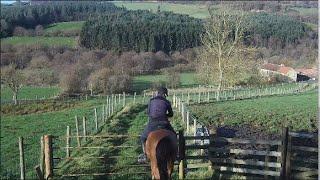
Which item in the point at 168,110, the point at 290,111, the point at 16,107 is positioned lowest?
the point at 16,107

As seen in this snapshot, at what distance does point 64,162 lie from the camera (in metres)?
16.1

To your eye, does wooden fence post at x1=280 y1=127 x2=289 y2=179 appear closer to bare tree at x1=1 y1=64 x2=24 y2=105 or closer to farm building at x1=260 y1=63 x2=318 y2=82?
farm building at x1=260 y1=63 x2=318 y2=82

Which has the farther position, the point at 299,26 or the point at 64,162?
the point at 299,26

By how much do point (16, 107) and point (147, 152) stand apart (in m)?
45.1

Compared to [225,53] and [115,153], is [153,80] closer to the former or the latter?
[225,53]

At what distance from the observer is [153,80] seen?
7156cm

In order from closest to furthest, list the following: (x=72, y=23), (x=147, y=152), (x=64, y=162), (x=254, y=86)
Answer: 1. (x=147, y=152)
2. (x=64, y=162)
3. (x=254, y=86)
4. (x=72, y=23)

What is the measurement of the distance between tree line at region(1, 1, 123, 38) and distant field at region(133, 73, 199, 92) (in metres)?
42.2

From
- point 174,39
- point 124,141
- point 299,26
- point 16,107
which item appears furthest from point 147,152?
point 174,39

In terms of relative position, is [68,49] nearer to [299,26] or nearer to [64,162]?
[299,26]

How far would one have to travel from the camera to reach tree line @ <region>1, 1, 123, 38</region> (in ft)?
361

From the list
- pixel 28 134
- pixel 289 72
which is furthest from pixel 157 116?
pixel 289 72

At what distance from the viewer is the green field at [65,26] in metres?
109

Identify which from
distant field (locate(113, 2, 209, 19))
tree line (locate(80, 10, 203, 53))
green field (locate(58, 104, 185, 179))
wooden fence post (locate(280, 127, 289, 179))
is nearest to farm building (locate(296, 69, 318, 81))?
tree line (locate(80, 10, 203, 53))
